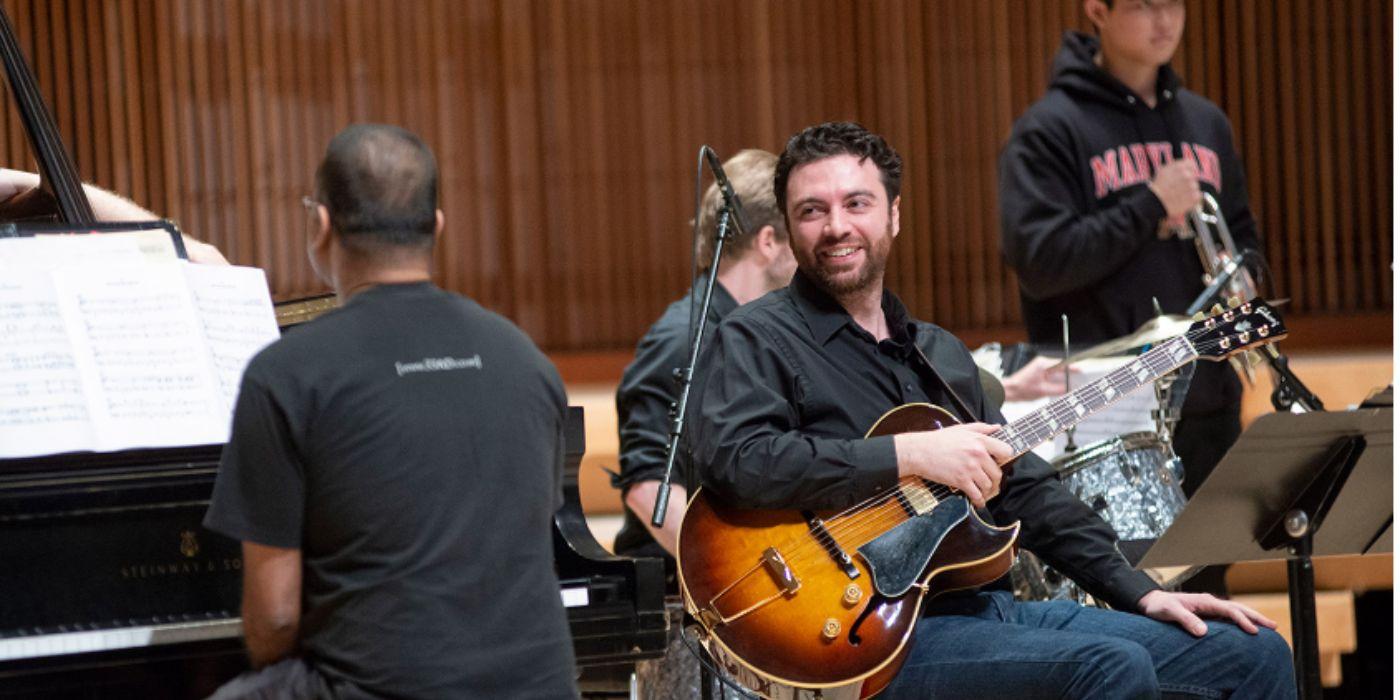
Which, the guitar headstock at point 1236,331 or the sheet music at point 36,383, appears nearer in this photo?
the sheet music at point 36,383

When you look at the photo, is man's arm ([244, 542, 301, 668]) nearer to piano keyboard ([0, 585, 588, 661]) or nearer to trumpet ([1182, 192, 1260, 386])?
piano keyboard ([0, 585, 588, 661])

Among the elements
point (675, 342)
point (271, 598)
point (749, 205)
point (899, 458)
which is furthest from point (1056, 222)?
point (271, 598)

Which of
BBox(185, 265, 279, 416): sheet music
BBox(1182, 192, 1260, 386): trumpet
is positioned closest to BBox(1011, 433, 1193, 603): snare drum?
BBox(1182, 192, 1260, 386): trumpet

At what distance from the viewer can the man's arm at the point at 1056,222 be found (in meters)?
4.56

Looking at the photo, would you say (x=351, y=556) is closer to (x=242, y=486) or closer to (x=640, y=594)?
(x=242, y=486)

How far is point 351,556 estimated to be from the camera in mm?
2250

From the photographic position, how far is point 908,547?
301 cm

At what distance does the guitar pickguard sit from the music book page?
1.14 m

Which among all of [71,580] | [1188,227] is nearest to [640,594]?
[71,580]

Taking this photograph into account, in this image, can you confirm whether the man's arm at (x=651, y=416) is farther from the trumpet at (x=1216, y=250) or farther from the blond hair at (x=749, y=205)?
the trumpet at (x=1216, y=250)

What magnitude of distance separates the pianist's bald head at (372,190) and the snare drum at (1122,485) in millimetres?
1991

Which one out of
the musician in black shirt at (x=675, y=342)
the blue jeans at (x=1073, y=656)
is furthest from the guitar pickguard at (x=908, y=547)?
the musician in black shirt at (x=675, y=342)

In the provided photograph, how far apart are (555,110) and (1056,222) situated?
317 centimetres

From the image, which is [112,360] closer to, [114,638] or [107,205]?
[114,638]
